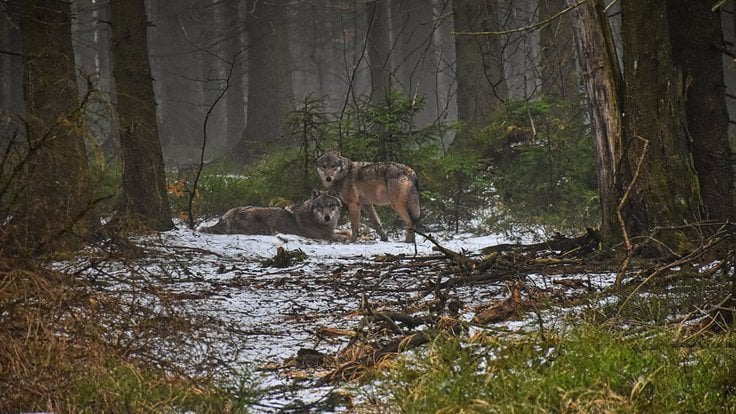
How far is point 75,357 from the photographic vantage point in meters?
4.53

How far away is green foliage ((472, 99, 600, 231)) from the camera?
523 inches

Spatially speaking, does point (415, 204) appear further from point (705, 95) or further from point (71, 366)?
point (71, 366)

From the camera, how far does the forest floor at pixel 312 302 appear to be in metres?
5.03

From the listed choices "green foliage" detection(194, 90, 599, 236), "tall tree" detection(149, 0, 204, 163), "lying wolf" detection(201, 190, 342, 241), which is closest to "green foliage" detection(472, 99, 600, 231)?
"green foliage" detection(194, 90, 599, 236)

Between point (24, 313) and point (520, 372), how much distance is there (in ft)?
8.11

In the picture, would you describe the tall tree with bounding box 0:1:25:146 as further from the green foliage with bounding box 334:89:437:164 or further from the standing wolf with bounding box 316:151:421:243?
the standing wolf with bounding box 316:151:421:243

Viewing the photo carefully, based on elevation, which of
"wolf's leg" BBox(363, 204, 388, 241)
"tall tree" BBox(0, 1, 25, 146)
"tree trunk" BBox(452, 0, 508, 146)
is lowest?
"wolf's leg" BBox(363, 204, 388, 241)

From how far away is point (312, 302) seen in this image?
7656mm

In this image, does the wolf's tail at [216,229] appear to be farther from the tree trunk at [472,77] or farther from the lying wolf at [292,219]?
the tree trunk at [472,77]

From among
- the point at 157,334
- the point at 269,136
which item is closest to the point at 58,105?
the point at 157,334

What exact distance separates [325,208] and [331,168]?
0.64 metres

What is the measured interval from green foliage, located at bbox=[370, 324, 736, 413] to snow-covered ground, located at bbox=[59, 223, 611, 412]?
2.23ft

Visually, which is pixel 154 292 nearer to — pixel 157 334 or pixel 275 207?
pixel 157 334

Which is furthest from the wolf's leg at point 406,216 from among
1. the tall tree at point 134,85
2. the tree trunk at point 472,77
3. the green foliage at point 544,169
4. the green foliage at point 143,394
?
the green foliage at point 143,394
